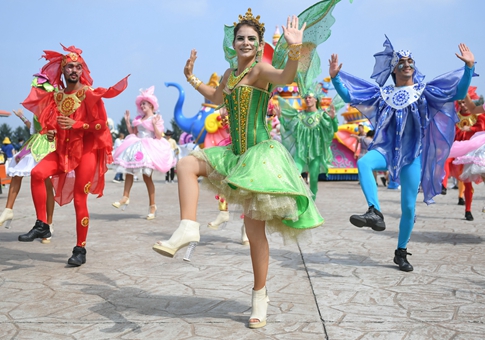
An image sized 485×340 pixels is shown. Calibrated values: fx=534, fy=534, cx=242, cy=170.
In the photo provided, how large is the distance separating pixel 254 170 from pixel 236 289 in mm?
1379

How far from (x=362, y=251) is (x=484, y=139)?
2.60 m

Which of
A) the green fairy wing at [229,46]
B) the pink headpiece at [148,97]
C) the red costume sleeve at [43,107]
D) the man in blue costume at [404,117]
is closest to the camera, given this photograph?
the green fairy wing at [229,46]

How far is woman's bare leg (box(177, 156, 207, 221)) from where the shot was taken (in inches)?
128

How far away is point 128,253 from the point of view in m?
5.89

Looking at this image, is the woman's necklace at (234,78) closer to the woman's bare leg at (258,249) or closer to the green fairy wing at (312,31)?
the green fairy wing at (312,31)

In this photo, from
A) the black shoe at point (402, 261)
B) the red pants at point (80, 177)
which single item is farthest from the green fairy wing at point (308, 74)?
the red pants at point (80, 177)

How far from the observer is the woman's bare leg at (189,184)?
10.7 feet

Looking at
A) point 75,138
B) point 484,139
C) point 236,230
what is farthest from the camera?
point 236,230

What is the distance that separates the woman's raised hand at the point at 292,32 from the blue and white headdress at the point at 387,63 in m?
2.33

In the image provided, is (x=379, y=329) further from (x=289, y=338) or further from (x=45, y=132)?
(x=45, y=132)

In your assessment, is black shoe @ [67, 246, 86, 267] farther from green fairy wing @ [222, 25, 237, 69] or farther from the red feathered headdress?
green fairy wing @ [222, 25, 237, 69]

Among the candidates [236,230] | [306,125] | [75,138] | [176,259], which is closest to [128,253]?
[176,259]

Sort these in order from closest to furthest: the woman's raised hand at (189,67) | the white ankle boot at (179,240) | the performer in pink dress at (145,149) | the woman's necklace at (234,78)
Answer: the white ankle boot at (179,240) → the woman's necklace at (234,78) → the woman's raised hand at (189,67) → the performer in pink dress at (145,149)

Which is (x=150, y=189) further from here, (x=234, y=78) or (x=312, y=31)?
(x=312, y=31)
